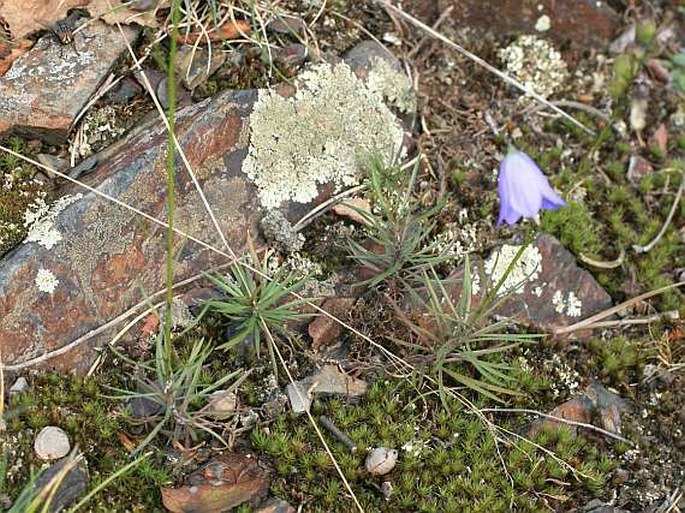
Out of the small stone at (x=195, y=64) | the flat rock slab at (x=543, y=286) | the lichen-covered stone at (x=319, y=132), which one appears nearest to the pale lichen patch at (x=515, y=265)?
the flat rock slab at (x=543, y=286)

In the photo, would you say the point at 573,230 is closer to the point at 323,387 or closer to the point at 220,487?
the point at 323,387

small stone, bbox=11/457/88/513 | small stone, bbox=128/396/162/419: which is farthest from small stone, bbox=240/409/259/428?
small stone, bbox=11/457/88/513

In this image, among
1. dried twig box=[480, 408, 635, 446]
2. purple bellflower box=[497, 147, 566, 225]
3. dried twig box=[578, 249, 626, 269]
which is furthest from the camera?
dried twig box=[578, 249, 626, 269]

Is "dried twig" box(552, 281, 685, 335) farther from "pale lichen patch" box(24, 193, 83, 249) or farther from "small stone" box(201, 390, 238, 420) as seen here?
"pale lichen patch" box(24, 193, 83, 249)

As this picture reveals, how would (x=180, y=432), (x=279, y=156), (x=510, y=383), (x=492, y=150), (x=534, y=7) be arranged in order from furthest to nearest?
(x=534, y=7)
(x=492, y=150)
(x=279, y=156)
(x=510, y=383)
(x=180, y=432)

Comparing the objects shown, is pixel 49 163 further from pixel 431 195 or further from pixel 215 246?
pixel 431 195

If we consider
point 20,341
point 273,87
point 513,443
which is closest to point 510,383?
point 513,443
